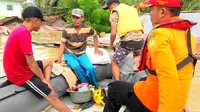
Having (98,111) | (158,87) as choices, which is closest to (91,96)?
(98,111)

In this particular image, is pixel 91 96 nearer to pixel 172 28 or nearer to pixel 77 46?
pixel 77 46

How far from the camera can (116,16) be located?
3637mm

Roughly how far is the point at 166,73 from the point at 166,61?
0.21 ft

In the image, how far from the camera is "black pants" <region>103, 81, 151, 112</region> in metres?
1.72

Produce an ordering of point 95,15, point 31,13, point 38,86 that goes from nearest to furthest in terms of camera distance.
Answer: point 31,13 → point 38,86 → point 95,15

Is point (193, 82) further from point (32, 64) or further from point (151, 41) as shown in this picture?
point (151, 41)

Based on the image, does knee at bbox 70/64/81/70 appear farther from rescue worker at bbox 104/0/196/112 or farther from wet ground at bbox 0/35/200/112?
rescue worker at bbox 104/0/196/112

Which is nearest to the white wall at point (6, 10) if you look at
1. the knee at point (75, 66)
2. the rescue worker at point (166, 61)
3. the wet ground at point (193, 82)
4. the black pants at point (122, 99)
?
the wet ground at point (193, 82)

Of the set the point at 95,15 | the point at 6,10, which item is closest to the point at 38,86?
the point at 95,15

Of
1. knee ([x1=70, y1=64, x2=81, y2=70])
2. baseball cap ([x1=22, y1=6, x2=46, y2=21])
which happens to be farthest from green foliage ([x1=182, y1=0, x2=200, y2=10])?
baseball cap ([x1=22, y1=6, x2=46, y2=21])

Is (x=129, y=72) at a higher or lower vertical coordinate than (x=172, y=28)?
lower

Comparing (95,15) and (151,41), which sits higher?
(151,41)

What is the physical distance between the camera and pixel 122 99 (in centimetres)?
179

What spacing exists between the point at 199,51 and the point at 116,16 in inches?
119
